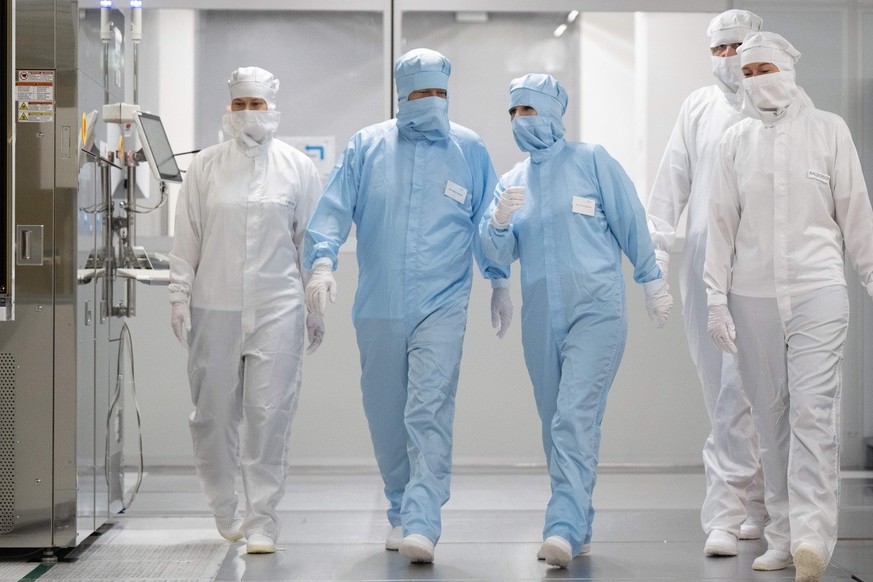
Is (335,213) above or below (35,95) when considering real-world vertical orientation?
below

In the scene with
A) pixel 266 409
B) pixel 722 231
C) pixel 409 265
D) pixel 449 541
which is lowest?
pixel 449 541

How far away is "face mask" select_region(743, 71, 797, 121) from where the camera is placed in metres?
3.27

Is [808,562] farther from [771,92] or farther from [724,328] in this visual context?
[771,92]

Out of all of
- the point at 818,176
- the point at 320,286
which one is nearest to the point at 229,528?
the point at 320,286

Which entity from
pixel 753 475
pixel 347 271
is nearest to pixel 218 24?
pixel 347 271

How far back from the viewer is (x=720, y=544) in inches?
137

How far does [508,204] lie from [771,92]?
85 centimetres

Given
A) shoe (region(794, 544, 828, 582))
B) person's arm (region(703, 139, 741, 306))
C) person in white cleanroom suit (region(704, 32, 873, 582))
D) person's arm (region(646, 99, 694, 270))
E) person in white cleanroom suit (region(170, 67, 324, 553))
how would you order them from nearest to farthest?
shoe (region(794, 544, 828, 582)) → person in white cleanroom suit (region(704, 32, 873, 582)) → person's arm (region(703, 139, 741, 306)) → person in white cleanroom suit (region(170, 67, 324, 553)) → person's arm (region(646, 99, 694, 270))

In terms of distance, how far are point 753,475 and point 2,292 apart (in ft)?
8.11

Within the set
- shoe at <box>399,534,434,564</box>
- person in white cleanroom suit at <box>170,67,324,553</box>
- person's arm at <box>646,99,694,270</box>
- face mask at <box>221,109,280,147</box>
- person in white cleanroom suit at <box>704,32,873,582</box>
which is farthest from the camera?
person's arm at <box>646,99,694,270</box>

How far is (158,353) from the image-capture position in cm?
545

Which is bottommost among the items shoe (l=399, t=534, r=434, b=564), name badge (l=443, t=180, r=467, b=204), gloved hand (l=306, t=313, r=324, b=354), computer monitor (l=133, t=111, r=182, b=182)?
shoe (l=399, t=534, r=434, b=564)

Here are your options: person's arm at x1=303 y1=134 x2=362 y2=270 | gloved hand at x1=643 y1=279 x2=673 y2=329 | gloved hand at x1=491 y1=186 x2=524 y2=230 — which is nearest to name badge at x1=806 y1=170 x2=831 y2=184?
gloved hand at x1=643 y1=279 x2=673 y2=329

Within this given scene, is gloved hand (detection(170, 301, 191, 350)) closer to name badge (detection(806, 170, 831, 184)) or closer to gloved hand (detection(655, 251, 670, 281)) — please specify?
gloved hand (detection(655, 251, 670, 281))
